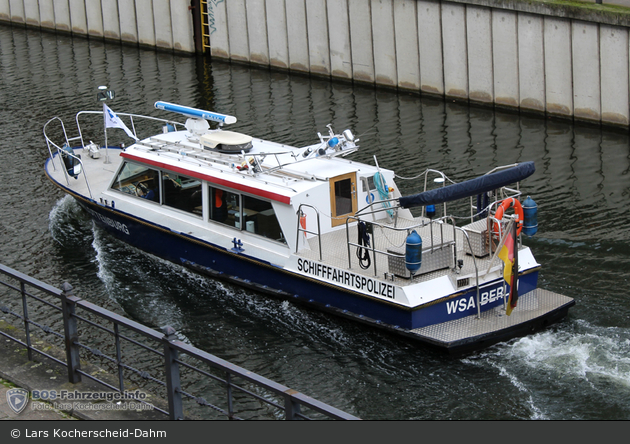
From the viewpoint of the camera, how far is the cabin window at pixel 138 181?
17422 millimetres

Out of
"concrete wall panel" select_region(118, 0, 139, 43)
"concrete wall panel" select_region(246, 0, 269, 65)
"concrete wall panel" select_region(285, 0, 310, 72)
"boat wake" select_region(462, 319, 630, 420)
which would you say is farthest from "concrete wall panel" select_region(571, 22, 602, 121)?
"concrete wall panel" select_region(118, 0, 139, 43)

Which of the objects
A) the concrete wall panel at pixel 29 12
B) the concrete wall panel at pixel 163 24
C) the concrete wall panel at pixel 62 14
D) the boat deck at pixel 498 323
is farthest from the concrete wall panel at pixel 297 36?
the boat deck at pixel 498 323

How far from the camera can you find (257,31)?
33.2m

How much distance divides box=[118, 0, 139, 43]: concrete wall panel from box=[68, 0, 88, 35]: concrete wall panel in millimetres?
2427

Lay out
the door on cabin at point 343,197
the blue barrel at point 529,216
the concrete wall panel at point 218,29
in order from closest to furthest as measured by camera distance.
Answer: the blue barrel at point 529,216 < the door on cabin at point 343,197 < the concrete wall panel at point 218,29

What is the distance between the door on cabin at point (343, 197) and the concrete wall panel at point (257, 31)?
18.4m

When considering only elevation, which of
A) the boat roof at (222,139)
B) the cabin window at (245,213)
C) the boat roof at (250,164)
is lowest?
the cabin window at (245,213)

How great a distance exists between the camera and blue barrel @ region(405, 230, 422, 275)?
13.0 m

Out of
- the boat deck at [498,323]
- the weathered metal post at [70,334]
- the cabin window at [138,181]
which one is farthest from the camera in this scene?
the cabin window at [138,181]

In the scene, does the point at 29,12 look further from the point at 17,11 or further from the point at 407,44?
the point at 407,44

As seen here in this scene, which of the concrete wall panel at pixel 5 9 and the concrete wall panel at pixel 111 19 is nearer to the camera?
the concrete wall panel at pixel 111 19

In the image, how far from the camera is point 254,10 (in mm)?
32969

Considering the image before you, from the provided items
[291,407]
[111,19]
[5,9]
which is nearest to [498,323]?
[291,407]

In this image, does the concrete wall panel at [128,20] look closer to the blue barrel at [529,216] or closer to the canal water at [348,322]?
the canal water at [348,322]
